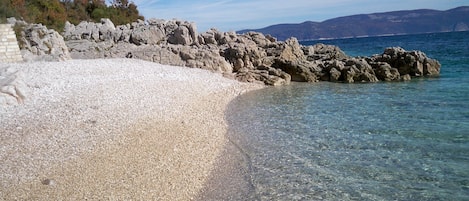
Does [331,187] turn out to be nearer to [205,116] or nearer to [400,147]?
[400,147]

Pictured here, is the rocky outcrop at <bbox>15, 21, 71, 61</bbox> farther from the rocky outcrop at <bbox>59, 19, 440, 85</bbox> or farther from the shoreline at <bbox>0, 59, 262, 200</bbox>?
the shoreline at <bbox>0, 59, 262, 200</bbox>

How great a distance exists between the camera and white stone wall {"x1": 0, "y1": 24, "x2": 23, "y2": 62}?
24.0 meters

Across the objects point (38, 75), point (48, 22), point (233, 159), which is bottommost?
point (233, 159)

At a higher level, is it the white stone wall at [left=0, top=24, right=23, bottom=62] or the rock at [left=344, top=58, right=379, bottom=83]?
the white stone wall at [left=0, top=24, right=23, bottom=62]

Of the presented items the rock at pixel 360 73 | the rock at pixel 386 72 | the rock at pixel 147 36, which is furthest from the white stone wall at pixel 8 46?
the rock at pixel 386 72

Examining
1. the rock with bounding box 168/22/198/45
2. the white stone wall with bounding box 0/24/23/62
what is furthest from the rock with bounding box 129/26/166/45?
the white stone wall with bounding box 0/24/23/62

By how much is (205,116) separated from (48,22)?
30.7 meters

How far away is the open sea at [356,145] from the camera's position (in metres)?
8.62

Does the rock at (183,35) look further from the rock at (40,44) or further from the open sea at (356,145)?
the open sea at (356,145)

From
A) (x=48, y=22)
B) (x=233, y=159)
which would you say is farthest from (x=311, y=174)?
(x=48, y=22)

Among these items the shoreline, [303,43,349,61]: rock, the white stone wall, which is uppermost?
the white stone wall

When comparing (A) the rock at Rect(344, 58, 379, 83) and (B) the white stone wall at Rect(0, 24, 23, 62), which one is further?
(A) the rock at Rect(344, 58, 379, 83)

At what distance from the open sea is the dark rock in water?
709 cm

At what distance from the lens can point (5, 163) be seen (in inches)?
384
